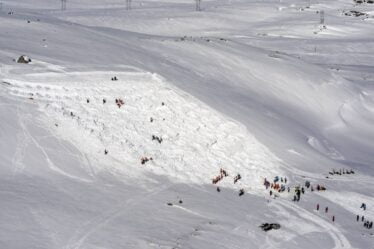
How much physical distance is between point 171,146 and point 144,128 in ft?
4.78

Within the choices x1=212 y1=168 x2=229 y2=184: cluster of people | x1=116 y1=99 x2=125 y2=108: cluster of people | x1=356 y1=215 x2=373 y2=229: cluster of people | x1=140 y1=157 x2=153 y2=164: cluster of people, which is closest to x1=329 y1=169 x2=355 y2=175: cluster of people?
x1=356 y1=215 x2=373 y2=229: cluster of people

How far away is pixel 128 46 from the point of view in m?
35.1

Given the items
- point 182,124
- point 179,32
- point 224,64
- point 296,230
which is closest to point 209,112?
point 182,124

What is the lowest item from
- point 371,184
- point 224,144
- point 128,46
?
point 371,184

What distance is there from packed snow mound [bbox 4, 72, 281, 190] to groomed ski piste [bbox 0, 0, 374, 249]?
73mm

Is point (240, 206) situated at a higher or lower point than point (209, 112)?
lower

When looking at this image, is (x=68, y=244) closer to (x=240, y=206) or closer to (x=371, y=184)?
(x=240, y=206)

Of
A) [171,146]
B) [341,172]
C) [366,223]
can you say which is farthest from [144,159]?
[341,172]

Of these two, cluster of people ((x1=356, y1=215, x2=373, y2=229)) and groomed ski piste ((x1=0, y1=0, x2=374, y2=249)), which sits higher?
groomed ski piste ((x1=0, y1=0, x2=374, y2=249))

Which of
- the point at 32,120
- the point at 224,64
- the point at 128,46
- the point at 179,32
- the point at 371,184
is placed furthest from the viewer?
the point at 179,32

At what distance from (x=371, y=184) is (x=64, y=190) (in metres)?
13.1

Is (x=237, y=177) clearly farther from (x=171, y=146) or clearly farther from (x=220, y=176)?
(x=171, y=146)

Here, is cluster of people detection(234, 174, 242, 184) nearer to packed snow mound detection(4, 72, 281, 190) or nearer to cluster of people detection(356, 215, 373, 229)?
packed snow mound detection(4, 72, 281, 190)

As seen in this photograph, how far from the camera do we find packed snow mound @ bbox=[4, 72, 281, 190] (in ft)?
70.7
